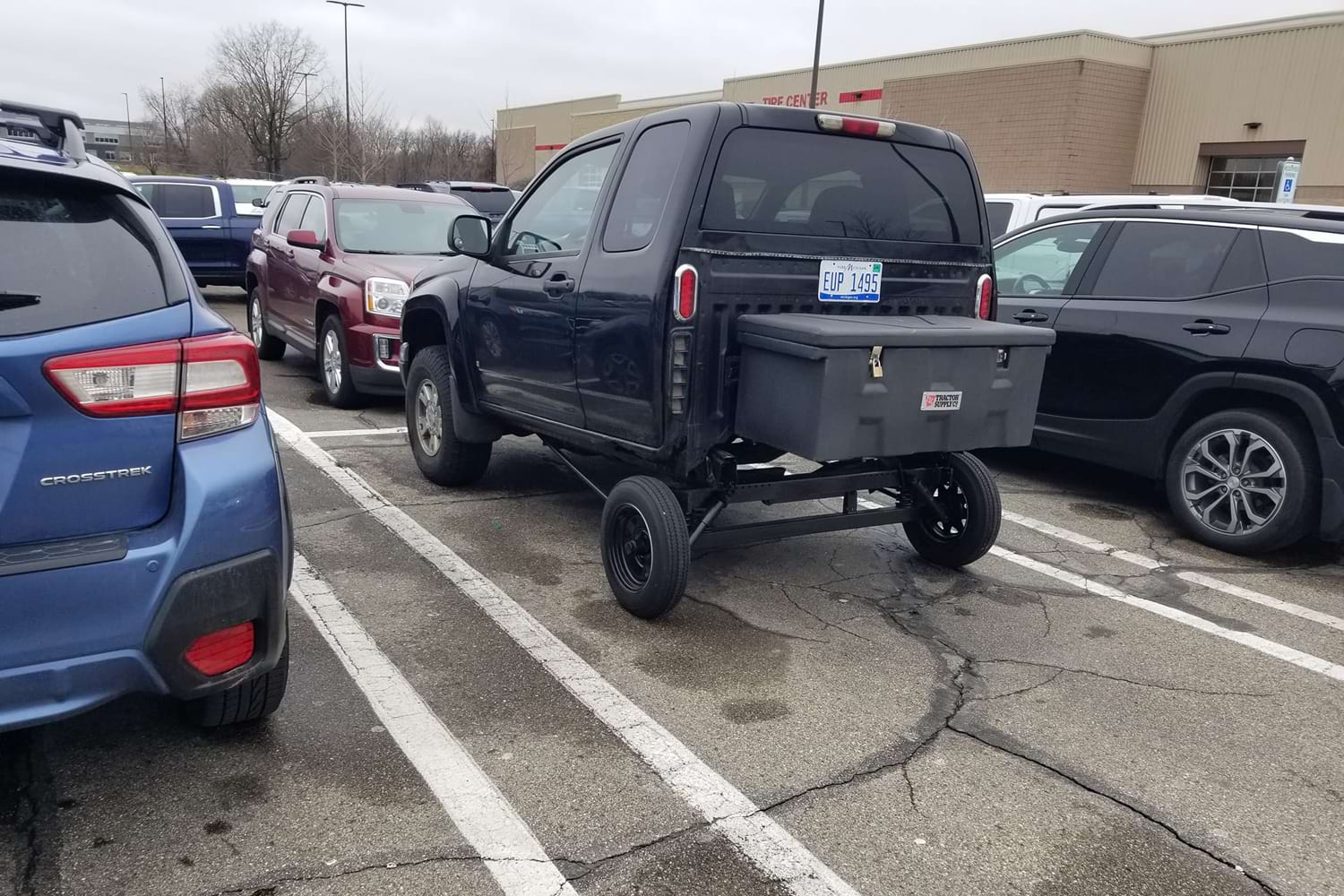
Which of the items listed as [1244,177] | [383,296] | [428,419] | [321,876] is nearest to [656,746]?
[321,876]

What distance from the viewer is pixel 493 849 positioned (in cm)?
279

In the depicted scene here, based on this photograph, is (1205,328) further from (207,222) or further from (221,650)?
(207,222)

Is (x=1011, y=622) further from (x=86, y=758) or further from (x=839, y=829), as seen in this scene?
(x=86, y=758)

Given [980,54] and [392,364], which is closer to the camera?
[392,364]

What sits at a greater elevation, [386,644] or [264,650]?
[264,650]

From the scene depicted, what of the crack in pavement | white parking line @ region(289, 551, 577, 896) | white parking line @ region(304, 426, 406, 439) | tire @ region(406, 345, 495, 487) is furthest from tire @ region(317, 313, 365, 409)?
the crack in pavement

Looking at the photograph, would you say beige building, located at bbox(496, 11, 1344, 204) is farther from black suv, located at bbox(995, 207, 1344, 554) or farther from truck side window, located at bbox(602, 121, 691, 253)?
truck side window, located at bbox(602, 121, 691, 253)

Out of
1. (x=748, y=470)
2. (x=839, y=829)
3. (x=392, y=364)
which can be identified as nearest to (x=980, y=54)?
(x=392, y=364)

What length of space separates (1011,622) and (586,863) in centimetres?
254

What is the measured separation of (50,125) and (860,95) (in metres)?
34.4

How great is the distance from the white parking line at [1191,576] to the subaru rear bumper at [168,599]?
14.5ft

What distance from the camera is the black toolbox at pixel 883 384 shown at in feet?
12.6

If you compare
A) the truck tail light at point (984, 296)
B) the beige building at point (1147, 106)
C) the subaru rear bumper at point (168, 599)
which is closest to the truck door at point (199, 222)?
the truck tail light at point (984, 296)

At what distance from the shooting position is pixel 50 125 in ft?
11.2
